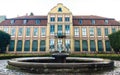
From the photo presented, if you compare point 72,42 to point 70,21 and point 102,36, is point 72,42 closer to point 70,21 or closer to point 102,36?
point 70,21

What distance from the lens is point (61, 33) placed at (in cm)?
3953

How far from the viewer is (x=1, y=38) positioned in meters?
35.6

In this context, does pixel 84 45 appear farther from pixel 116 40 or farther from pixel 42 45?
pixel 42 45

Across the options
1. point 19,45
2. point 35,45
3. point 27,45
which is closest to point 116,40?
point 35,45

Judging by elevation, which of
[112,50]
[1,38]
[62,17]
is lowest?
[112,50]

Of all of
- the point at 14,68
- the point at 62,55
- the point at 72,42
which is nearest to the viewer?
the point at 14,68

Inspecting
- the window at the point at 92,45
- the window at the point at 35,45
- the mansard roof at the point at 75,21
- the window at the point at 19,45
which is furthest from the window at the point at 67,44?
the window at the point at 19,45

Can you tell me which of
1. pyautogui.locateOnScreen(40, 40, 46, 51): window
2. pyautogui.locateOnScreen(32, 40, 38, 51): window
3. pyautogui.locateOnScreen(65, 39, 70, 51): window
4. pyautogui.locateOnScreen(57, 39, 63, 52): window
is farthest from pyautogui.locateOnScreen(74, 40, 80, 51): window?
pyautogui.locateOnScreen(32, 40, 38, 51): window

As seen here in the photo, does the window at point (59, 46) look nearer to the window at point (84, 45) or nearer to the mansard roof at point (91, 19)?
the window at point (84, 45)

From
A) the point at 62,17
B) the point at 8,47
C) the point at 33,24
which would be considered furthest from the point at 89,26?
the point at 8,47

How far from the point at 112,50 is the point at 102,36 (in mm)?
4709

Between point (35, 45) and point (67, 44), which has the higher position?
point (67, 44)

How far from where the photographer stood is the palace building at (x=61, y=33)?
39644mm

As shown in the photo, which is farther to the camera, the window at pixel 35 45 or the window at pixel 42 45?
the window at pixel 35 45
